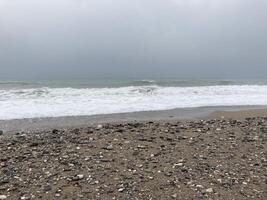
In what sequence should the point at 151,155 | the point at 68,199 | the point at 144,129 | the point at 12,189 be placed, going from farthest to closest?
the point at 144,129, the point at 151,155, the point at 12,189, the point at 68,199

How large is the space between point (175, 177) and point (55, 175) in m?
1.82

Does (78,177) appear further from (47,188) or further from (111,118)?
(111,118)

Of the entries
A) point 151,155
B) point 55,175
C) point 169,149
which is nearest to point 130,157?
point 151,155

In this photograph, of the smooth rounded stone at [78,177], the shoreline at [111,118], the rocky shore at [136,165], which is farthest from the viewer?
the shoreline at [111,118]

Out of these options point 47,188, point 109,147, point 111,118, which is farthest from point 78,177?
point 111,118

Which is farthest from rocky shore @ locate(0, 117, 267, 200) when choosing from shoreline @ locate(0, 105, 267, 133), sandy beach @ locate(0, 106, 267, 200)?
shoreline @ locate(0, 105, 267, 133)

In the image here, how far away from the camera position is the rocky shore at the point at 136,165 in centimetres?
574

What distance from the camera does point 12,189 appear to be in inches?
232

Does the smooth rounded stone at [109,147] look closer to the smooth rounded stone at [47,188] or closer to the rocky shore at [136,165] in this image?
the rocky shore at [136,165]

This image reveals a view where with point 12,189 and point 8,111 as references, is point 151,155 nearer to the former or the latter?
point 12,189

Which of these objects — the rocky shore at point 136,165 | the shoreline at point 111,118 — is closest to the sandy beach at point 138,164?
the rocky shore at point 136,165

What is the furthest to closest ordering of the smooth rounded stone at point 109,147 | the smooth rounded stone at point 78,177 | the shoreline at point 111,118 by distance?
the shoreline at point 111,118
the smooth rounded stone at point 109,147
the smooth rounded stone at point 78,177

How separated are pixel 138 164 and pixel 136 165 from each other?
0.06 meters

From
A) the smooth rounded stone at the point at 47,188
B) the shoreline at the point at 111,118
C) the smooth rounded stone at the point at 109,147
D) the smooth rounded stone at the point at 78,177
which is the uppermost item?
the shoreline at the point at 111,118
